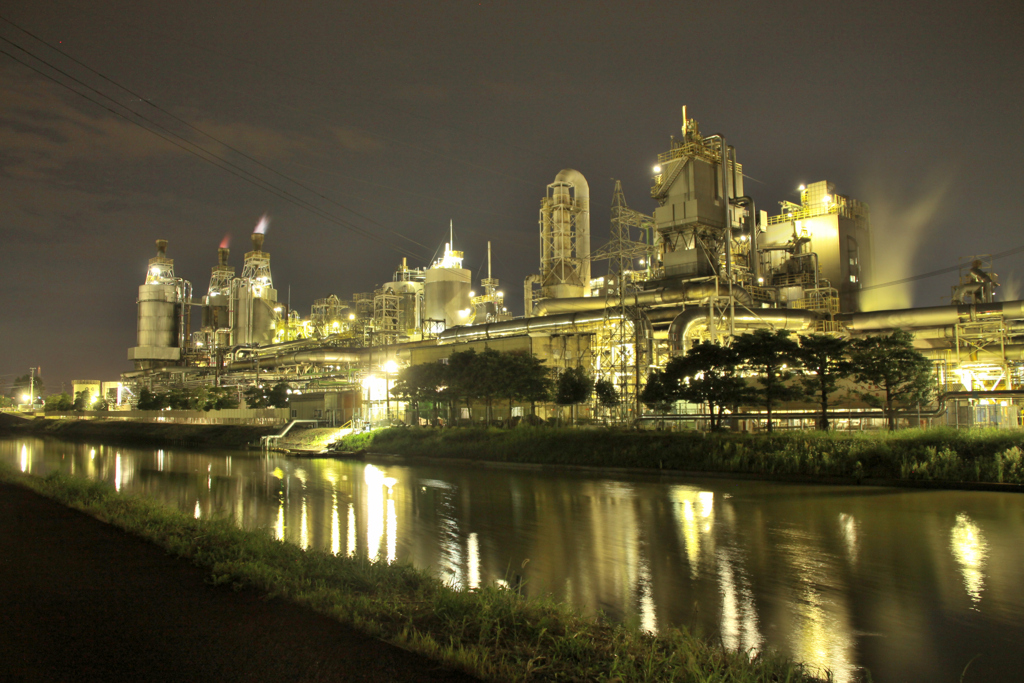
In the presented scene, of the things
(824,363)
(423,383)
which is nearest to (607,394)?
(824,363)

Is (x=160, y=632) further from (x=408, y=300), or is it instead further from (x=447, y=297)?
(x=408, y=300)

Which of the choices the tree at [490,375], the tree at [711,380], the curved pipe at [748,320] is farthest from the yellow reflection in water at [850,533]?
the tree at [490,375]

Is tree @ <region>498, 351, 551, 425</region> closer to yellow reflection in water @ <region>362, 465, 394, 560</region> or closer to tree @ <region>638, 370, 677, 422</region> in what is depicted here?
tree @ <region>638, 370, 677, 422</region>

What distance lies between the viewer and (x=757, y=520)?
14.7m

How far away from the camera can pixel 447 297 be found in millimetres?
77125

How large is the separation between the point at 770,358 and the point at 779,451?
256 inches

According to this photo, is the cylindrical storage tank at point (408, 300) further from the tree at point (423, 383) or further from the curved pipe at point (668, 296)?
the curved pipe at point (668, 296)

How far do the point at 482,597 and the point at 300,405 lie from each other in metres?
58.2

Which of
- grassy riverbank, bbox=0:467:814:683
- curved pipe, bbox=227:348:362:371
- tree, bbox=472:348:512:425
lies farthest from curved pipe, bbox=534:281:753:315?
grassy riverbank, bbox=0:467:814:683

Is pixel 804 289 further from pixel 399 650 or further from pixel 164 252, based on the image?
pixel 164 252

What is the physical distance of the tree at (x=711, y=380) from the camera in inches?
1093

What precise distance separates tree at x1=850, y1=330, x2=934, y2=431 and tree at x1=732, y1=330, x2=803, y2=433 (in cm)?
257

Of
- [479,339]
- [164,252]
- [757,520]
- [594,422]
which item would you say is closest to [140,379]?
[164,252]

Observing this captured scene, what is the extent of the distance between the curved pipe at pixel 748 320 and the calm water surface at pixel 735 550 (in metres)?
15.0
